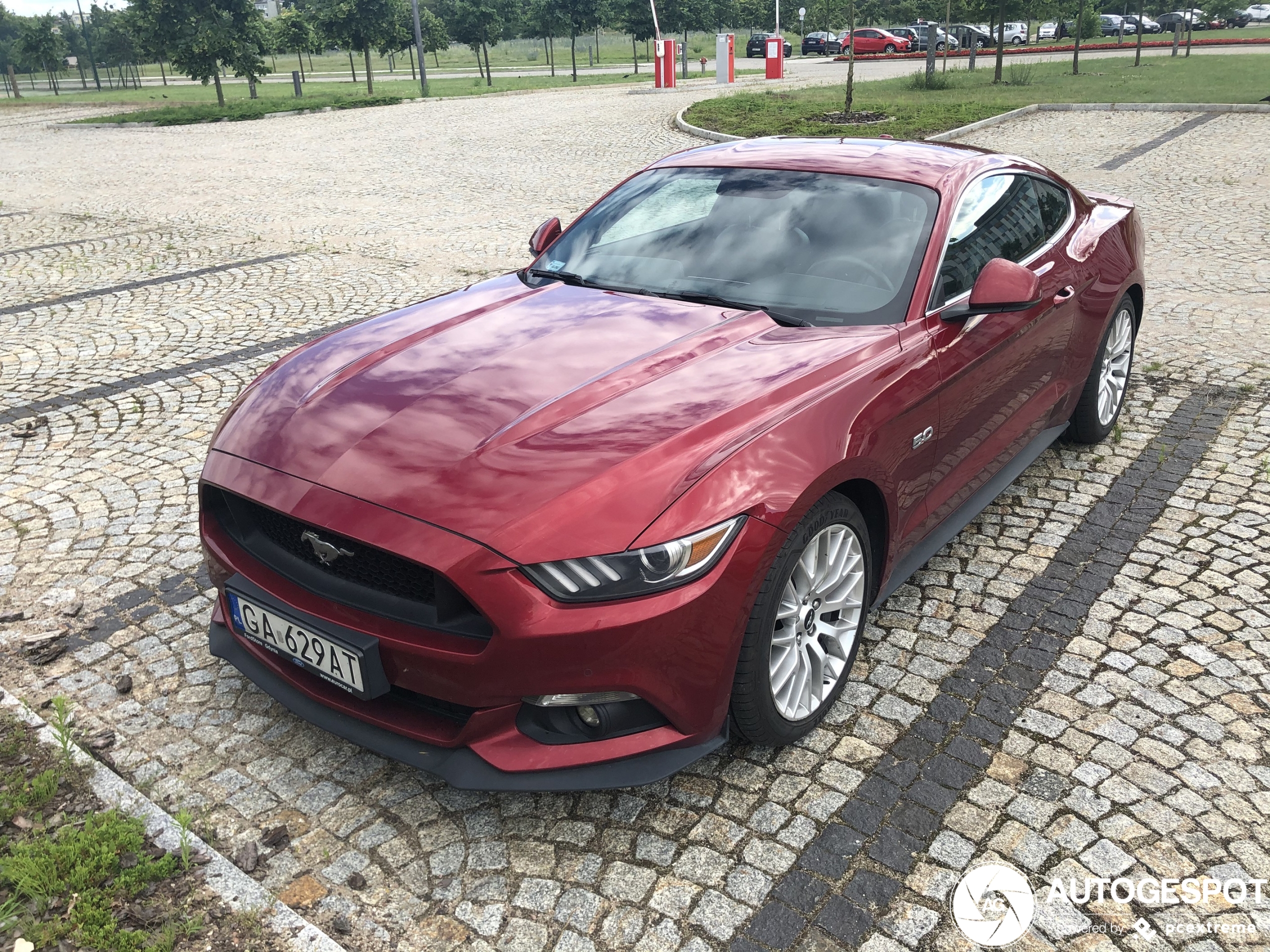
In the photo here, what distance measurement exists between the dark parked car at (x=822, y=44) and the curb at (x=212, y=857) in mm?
53204

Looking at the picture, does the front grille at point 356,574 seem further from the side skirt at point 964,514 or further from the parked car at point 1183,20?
the parked car at point 1183,20

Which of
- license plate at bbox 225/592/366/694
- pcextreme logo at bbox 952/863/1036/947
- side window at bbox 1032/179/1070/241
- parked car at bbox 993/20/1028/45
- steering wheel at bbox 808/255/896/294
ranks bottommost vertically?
pcextreme logo at bbox 952/863/1036/947

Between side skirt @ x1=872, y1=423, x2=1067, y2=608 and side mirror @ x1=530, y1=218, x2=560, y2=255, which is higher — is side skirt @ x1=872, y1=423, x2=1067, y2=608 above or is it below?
below

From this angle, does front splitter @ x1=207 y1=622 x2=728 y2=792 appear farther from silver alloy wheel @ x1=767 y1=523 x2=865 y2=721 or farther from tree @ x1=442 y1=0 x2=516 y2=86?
tree @ x1=442 y1=0 x2=516 y2=86

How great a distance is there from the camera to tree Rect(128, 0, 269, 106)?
28.7 metres

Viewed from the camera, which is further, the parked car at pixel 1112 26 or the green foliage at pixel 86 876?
the parked car at pixel 1112 26

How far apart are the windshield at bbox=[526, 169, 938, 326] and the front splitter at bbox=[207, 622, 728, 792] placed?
1.65 m

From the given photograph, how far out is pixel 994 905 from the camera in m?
2.50

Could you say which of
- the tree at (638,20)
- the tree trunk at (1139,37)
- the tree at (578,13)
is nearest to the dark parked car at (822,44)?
the tree at (638,20)

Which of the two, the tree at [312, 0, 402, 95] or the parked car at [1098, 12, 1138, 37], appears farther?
the parked car at [1098, 12, 1138, 37]

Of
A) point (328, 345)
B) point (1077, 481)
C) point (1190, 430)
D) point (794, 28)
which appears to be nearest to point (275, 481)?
point (328, 345)

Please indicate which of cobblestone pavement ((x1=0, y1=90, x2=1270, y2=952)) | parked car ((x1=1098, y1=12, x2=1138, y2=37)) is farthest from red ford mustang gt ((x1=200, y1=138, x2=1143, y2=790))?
parked car ((x1=1098, y1=12, x2=1138, y2=37))

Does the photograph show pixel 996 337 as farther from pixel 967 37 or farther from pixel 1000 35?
pixel 967 37

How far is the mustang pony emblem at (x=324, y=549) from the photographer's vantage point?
266cm
